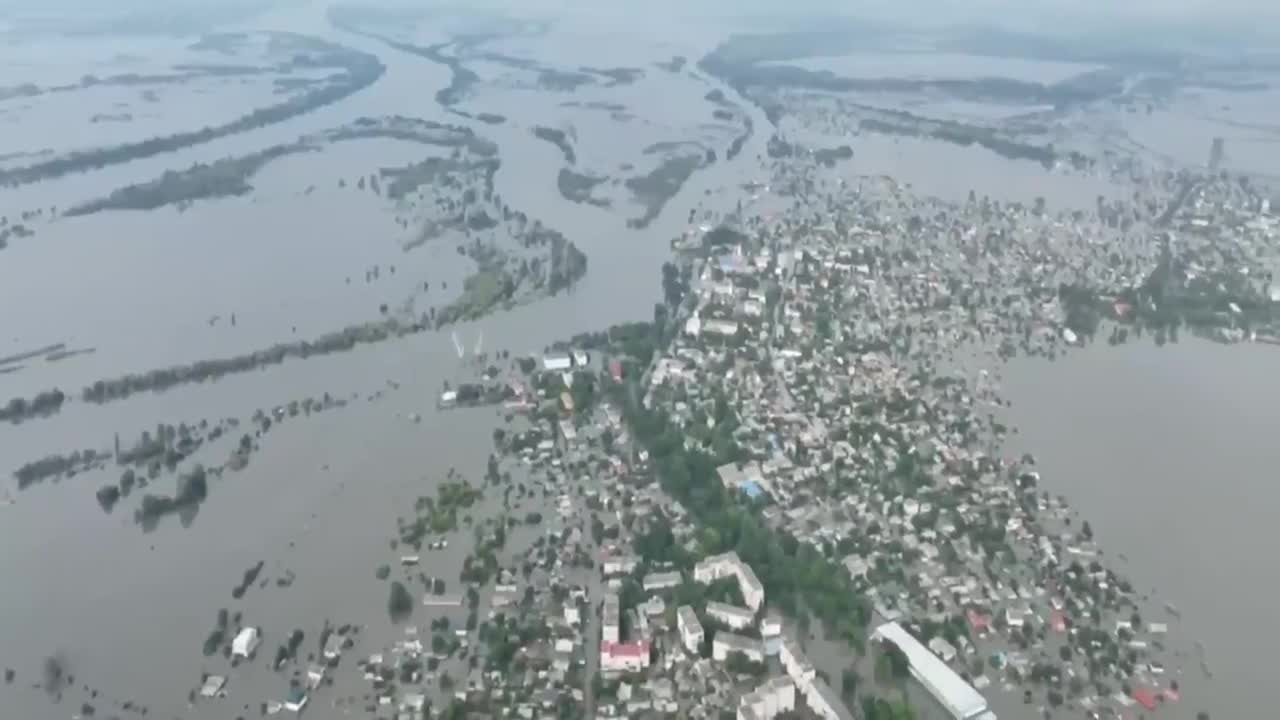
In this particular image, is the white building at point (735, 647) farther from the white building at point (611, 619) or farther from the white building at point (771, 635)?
the white building at point (611, 619)

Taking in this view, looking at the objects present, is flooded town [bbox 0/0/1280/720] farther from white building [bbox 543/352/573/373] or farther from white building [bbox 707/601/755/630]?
white building [bbox 543/352/573/373]

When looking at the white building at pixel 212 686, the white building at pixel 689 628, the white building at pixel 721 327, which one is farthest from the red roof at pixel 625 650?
the white building at pixel 721 327

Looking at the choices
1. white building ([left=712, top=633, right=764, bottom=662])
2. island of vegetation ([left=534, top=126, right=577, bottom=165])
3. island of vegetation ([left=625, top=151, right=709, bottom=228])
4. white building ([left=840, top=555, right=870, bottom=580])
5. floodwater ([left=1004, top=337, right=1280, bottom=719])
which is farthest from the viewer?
island of vegetation ([left=534, top=126, right=577, bottom=165])

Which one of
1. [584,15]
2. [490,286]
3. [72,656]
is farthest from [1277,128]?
[584,15]

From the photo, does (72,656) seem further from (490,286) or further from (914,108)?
(914,108)

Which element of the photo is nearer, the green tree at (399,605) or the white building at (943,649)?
the white building at (943,649)

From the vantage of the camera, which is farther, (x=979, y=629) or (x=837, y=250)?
(x=837, y=250)

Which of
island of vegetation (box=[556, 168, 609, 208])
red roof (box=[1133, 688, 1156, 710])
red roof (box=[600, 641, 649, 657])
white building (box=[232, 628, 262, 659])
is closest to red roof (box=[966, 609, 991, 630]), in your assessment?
red roof (box=[1133, 688, 1156, 710])
